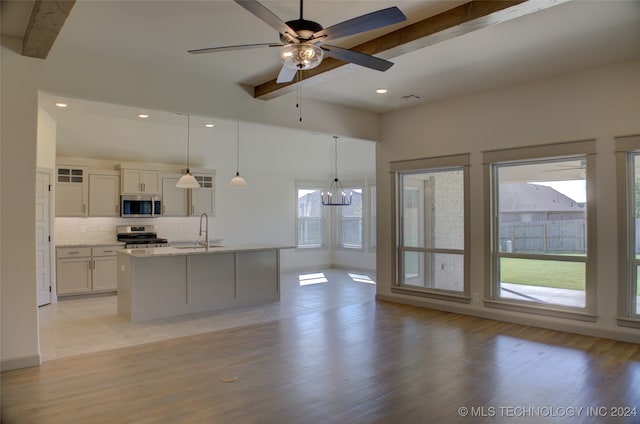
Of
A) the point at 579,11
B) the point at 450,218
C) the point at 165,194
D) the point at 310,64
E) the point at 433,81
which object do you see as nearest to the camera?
the point at 310,64

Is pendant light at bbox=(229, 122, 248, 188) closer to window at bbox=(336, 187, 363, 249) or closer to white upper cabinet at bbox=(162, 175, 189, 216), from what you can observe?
white upper cabinet at bbox=(162, 175, 189, 216)

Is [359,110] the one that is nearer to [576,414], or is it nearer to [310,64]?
[310,64]

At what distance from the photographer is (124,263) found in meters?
5.60

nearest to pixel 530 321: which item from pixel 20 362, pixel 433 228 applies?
pixel 433 228

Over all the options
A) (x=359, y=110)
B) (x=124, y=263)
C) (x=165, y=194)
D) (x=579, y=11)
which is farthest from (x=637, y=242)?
(x=165, y=194)

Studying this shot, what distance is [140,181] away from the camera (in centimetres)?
770

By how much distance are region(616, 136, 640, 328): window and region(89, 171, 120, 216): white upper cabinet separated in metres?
7.51

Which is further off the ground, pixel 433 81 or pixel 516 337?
pixel 433 81

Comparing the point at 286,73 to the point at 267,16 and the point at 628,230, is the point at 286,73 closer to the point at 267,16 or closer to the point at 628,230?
the point at 267,16

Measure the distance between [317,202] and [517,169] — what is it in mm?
6122

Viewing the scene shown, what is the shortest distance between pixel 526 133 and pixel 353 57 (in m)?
3.20

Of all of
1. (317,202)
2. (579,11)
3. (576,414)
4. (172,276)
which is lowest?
(576,414)

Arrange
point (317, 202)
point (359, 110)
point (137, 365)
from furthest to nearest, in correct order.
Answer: point (317, 202) < point (359, 110) < point (137, 365)

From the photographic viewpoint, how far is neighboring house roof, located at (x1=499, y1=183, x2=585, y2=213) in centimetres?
504
